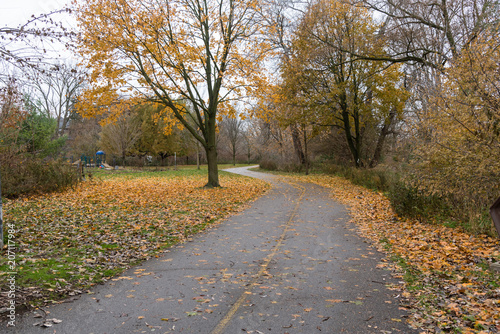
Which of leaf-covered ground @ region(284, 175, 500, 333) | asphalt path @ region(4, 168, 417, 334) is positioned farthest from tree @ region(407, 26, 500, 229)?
asphalt path @ region(4, 168, 417, 334)

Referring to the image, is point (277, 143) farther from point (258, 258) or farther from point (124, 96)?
point (258, 258)

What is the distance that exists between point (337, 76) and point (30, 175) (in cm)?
1977

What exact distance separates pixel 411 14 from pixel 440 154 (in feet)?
27.7

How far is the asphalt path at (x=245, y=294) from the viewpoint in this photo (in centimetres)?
409

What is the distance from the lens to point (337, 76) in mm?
25156

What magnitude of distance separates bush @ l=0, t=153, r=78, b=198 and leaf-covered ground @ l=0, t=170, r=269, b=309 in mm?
947

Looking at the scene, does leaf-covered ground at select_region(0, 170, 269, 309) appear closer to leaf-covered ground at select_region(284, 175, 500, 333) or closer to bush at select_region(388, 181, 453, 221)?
leaf-covered ground at select_region(284, 175, 500, 333)

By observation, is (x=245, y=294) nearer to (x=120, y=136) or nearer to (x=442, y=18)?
(x=442, y=18)

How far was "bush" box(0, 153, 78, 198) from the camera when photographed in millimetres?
14055

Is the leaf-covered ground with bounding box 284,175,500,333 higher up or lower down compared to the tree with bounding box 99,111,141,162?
lower down

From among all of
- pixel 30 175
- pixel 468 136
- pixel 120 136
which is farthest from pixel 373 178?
pixel 120 136

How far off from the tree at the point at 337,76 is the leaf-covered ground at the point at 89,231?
11.3 m

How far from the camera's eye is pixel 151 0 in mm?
16656

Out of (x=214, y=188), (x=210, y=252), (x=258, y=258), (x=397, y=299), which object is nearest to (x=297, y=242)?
(x=258, y=258)
